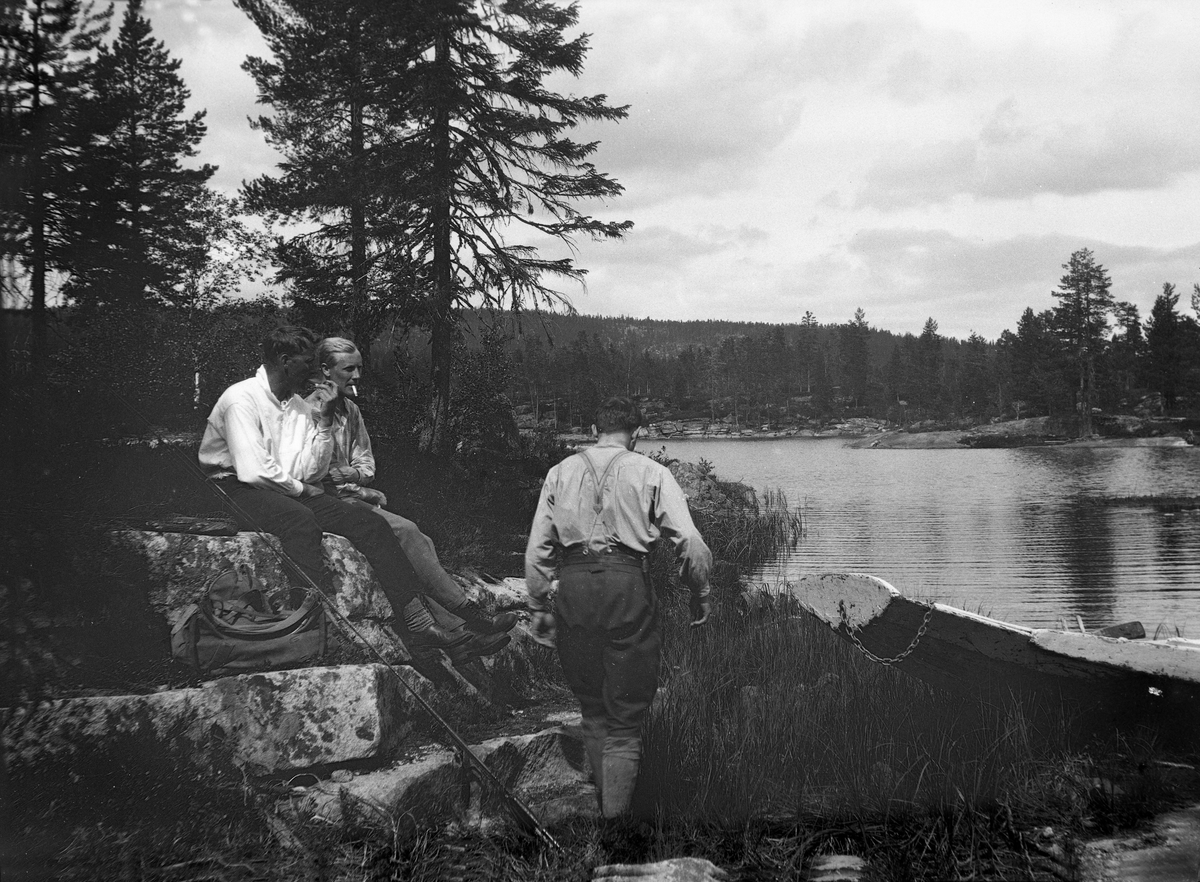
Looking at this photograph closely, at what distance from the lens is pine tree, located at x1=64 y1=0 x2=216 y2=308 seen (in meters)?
3.80

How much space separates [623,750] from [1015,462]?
3239 cm

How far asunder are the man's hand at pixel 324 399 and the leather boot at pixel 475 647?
4.03ft

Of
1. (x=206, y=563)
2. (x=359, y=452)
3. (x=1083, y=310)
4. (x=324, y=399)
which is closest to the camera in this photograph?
(x=206, y=563)

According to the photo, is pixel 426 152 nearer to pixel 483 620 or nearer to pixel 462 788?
pixel 483 620

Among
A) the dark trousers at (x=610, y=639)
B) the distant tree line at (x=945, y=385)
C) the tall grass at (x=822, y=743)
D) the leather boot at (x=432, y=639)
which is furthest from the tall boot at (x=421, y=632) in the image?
the distant tree line at (x=945, y=385)

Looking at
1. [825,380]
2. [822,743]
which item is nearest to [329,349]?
[822,743]

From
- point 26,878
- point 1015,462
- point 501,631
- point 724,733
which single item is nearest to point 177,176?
point 501,631

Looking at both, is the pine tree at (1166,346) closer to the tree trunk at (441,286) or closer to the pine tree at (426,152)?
the pine tree at (426,152)

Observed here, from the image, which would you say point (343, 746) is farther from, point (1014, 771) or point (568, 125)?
point (568, 125)

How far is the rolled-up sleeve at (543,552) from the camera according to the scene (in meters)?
3.53

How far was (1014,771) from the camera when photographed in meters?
4.27

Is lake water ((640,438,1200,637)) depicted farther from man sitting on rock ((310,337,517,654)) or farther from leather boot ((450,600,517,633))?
man sitting on rock ((310,337,517,654))

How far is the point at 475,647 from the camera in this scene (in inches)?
160

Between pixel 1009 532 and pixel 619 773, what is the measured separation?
50.5ft
